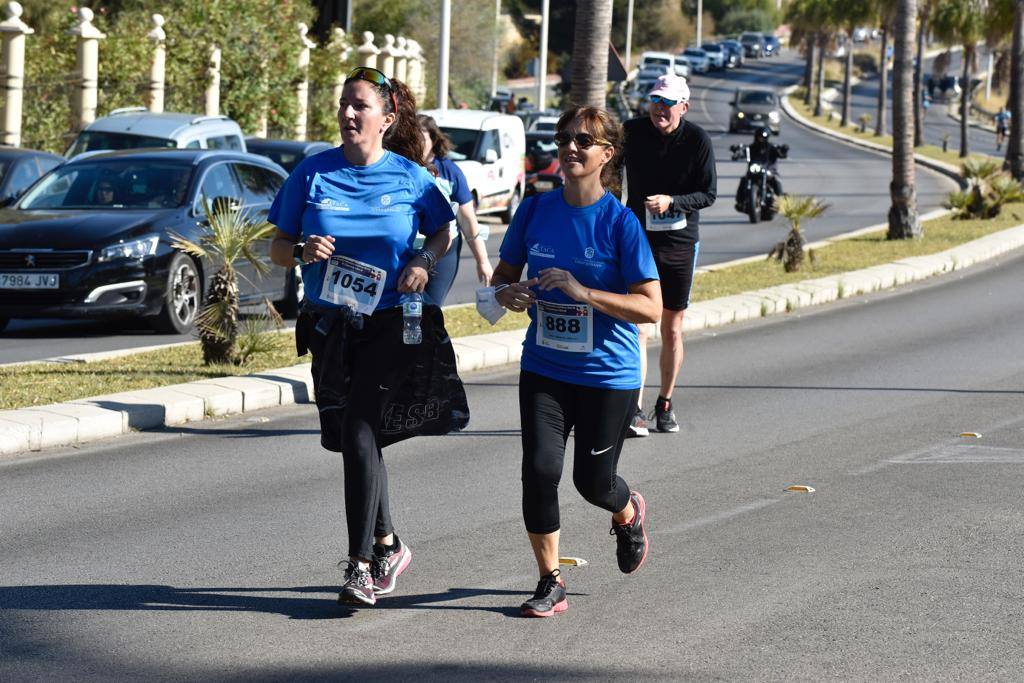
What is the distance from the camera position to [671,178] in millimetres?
9531

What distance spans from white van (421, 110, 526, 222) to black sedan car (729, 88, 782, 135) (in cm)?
3914

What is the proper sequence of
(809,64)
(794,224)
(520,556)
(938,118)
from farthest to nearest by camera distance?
(938,118) < (809,64) < (794,224) < (520,556)

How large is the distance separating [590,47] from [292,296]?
158 inches

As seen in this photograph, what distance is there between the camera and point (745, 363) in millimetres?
13414

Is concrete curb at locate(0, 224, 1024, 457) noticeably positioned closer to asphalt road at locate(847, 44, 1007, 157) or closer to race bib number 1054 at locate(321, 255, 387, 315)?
race bib number 1054 at locate(321, 255, 387, 315)

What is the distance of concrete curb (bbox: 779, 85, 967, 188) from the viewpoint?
5056 centimetres

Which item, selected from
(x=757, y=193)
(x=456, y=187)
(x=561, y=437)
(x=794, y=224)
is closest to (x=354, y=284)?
(x=561, y=437)

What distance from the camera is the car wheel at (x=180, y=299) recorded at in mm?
14328

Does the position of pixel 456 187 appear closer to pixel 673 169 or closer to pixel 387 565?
pixel 673 169

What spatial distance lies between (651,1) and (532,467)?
11255 centimetres

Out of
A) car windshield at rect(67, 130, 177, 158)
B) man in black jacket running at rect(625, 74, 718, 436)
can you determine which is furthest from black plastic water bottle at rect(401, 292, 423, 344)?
car windshield at rect(67, 130, 177, 158)

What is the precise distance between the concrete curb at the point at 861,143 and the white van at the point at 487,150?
18641 mm

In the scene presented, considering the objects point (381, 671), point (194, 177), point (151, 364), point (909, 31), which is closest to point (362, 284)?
point (381, 671)

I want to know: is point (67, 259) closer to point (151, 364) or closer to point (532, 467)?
point (151, 364)
